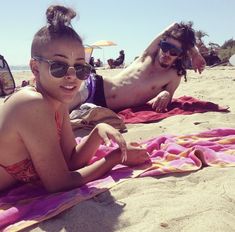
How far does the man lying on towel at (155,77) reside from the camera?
4934 millimetres

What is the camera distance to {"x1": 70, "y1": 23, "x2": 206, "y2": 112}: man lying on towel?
16.2 feet

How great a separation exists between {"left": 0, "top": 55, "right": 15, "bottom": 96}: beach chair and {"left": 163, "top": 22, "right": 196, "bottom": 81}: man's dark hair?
3.55m

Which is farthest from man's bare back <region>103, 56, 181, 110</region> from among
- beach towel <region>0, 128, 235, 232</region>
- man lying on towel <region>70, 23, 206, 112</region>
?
beach towel <region>0, 128, 235, 232</region>

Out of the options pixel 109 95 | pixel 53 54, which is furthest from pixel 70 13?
pixel 109 95

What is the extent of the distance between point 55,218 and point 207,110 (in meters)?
3.22

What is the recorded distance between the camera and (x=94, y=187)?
2.28 meters

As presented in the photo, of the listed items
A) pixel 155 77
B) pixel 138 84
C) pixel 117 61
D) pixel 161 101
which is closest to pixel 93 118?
pixel 161 101

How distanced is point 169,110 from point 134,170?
2.49 m

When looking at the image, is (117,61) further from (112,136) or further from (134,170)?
(112,136)

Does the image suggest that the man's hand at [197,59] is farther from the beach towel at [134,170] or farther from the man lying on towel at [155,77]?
the beach towel at [134,170]

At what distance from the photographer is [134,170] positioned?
258cm

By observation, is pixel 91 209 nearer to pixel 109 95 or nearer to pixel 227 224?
pixel 227 224

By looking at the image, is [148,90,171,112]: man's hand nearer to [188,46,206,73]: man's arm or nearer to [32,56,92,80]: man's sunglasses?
[188,46,206,73]: man's arm

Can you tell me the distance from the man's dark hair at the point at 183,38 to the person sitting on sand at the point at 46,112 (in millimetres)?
2965
